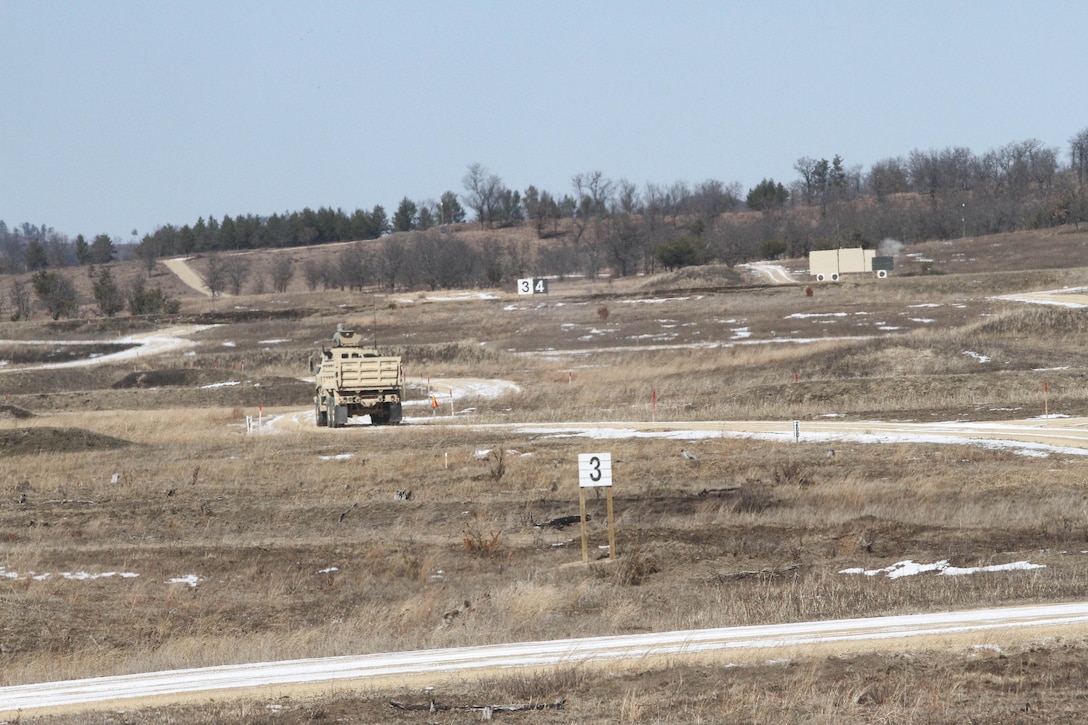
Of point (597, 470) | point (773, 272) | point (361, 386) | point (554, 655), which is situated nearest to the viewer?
point (554, 655)

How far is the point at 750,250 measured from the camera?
155500 mm

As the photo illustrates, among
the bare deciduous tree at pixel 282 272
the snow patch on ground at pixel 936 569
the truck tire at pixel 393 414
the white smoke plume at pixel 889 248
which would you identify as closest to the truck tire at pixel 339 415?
the truck tire at pixel 393 414

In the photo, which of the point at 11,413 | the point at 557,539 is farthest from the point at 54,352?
the point at 557,539

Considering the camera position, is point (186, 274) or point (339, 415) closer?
point (339, 415)

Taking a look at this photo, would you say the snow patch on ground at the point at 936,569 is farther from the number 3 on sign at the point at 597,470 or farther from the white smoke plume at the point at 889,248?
the white smoke plume at the point at 889,248

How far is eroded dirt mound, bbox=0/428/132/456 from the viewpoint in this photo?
38844 mm

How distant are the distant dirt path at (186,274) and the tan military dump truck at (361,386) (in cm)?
12631

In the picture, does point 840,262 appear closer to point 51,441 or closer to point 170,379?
point 170,379

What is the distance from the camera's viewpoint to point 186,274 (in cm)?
18562

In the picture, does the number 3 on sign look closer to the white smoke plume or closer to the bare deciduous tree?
the white smoke plume

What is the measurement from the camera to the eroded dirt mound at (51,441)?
3884cm

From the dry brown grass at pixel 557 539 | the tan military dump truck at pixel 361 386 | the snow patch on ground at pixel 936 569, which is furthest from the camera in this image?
the tan military dump truck at pixel 361 386

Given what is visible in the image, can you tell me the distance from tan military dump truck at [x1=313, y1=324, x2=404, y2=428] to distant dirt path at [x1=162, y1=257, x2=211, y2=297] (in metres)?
126

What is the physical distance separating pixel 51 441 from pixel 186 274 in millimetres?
151649
